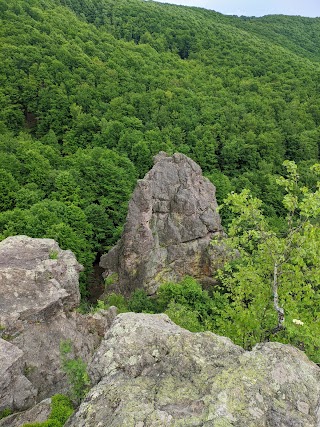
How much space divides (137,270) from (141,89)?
55.1 metres

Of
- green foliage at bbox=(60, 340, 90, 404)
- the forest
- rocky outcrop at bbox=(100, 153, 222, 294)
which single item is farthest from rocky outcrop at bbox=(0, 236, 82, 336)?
rocky outcrop at bbox=(100, 153, 222, 294)

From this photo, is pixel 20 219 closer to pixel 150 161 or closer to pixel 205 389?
pixel 150 161

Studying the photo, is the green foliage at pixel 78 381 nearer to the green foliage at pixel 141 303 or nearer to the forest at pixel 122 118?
the green foliage at pixel 141 303

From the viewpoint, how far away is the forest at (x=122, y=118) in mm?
45312

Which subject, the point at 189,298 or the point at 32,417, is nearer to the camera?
the point at 32,417

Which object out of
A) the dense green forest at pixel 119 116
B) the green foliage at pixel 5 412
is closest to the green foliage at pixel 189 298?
the dense green forest at pixel 119 116

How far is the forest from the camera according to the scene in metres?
45.3

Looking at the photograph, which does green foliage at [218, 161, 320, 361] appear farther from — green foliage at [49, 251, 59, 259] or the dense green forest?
the dense green forest

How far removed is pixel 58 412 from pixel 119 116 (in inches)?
2502

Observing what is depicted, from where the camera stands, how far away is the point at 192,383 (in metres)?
7.81

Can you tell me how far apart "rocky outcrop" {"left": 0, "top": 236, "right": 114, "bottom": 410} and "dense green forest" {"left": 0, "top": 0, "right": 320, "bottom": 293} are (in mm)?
12500

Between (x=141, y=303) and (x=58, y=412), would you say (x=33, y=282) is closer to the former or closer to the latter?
(x=58, y=412)

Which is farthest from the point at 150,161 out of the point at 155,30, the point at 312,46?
the point at 312,46

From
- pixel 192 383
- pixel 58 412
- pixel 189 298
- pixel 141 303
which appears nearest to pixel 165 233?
pixel 141 303
